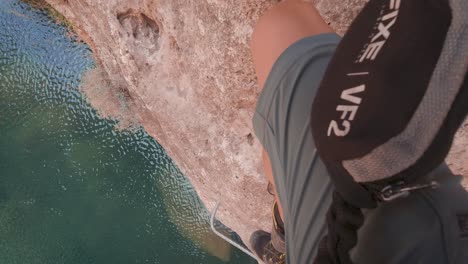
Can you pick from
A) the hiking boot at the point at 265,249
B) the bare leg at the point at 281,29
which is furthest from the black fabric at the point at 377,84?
the hiking boot at the point at 265,249

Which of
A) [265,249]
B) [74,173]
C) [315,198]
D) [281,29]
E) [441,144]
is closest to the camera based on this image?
[441,144]

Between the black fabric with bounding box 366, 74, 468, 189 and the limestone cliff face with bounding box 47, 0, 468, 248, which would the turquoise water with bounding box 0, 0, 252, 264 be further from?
the black fabric with bounding box 366, 74, 468, 189

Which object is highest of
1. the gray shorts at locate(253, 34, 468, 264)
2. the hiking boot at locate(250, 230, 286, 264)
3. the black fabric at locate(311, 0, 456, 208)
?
the black fabric at locate(311, 0, 456, 208)

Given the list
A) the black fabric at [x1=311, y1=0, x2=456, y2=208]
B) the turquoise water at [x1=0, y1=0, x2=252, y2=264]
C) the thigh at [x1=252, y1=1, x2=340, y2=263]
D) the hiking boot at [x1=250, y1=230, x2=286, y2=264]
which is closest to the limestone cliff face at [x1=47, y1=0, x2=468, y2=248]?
the hiking boot at [x1=250, y1=230, x2=286, y2=264]

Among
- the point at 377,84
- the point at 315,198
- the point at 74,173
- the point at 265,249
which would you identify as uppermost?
the point at 377,84

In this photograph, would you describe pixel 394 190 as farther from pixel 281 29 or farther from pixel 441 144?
pixel 281 29

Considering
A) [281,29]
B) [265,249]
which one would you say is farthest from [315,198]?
[265,249]
